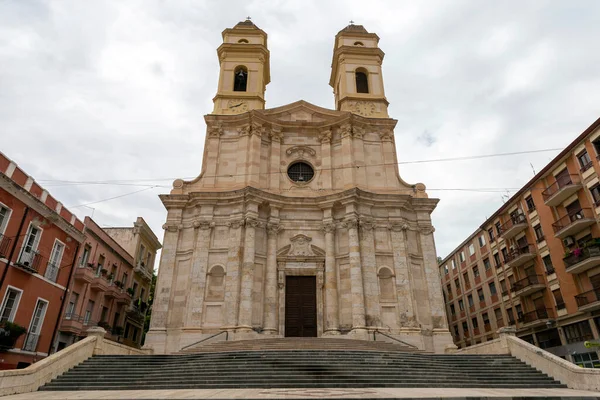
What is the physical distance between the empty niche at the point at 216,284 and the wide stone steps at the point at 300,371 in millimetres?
5910

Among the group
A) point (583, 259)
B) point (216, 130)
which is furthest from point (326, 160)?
point (583, 259)

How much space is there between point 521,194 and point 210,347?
23.8 metres

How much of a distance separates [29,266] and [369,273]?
14.7 m

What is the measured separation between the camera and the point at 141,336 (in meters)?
30.2

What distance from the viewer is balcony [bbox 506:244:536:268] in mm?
26672

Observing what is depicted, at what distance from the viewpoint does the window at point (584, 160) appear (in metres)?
21.7

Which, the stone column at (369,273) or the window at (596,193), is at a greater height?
the window at (596,193)

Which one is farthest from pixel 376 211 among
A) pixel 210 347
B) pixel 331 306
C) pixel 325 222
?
pixel 210 347

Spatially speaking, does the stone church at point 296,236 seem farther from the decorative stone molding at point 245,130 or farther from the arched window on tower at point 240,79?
the arched window on tower at point 240,79

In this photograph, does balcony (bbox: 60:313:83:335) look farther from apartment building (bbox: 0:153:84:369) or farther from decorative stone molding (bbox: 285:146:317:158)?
decorative stone molding (bbox: 285:146:317:158)

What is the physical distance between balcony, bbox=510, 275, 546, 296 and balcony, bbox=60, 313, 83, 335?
26.8m

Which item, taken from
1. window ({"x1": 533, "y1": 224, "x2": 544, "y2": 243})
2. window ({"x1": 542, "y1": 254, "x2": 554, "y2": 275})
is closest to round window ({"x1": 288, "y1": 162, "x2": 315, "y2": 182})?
window ({"x1": 533, "y1": 224, "x2": 544, "y2": 243})

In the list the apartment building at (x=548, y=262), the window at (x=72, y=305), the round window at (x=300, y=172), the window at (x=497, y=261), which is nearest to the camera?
the window at (x=72, y=305)

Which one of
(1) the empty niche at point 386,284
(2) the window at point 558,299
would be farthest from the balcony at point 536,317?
(1) the empty niche at point 386,284
